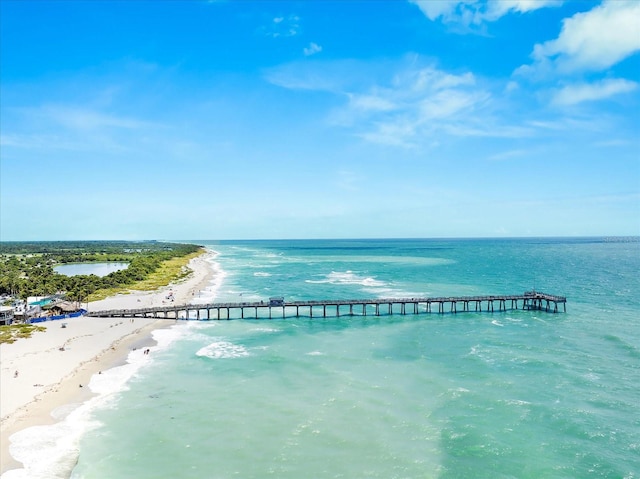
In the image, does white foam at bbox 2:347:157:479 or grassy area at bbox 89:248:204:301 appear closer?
white foam at bbox 2:347:157:479

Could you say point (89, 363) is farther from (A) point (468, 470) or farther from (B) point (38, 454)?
(A) point (468, 470)

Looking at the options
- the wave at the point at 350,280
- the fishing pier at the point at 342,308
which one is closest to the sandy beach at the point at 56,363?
the fishing pier at the point at 342,308

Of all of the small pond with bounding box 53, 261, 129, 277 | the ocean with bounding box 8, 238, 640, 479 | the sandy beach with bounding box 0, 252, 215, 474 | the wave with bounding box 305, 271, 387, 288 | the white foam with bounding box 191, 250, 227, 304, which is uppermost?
the small pond with bounding box 53, 261, 129, 277

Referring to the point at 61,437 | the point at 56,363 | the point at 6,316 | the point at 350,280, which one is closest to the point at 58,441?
the point at 61,437

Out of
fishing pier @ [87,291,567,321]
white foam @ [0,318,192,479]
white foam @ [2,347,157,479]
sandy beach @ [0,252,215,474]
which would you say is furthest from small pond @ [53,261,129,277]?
white foam @ [2,347,157,479]

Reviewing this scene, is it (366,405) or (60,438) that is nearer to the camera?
(60,438)

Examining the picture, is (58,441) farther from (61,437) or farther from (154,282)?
(154,282)

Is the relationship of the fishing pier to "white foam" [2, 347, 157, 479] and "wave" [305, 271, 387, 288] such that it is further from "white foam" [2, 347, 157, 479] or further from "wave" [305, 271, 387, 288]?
"white foam" [2, 347, 157, 479]

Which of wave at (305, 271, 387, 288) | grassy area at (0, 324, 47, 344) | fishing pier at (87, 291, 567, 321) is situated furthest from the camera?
wave at (305, 271, 387, 288)
